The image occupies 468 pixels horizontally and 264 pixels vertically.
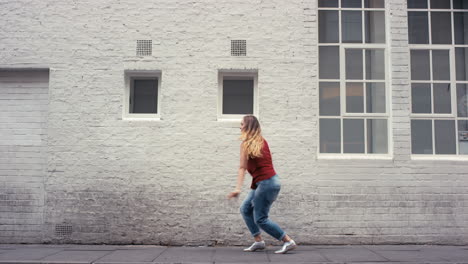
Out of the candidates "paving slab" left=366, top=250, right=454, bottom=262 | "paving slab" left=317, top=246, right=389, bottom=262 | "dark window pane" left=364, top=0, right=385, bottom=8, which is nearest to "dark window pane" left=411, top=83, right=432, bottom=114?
"dark window pane" left=364, top=0, right=385, bottom=8

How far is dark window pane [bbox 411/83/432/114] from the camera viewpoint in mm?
7465

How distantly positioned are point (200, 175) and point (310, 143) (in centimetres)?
193

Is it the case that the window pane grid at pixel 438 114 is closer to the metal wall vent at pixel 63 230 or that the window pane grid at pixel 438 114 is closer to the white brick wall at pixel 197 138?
the white brick wall at pixel 197 138

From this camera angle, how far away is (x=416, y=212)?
7000mm

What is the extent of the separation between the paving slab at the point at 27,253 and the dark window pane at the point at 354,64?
5.63 metres

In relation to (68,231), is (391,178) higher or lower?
higher

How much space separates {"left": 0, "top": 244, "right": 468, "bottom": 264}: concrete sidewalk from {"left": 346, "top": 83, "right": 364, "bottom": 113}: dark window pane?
2.34 meters

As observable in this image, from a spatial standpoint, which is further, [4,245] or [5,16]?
[5,16]

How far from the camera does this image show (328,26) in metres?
7.60

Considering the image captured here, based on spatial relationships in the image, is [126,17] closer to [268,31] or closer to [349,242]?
[268,31]

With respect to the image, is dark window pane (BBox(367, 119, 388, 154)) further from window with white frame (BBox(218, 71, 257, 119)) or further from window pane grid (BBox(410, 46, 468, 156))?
window with white frame (BBox(218, 71, 257, 119))

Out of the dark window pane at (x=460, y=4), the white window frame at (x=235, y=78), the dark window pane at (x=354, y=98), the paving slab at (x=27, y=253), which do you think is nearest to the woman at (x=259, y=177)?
the white window frame at (x=235, y=78)

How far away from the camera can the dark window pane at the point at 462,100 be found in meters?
7.51

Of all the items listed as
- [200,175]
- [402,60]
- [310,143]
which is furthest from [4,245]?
[402,60]
